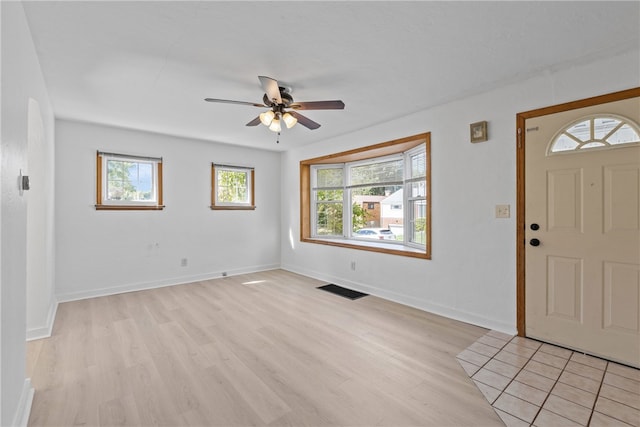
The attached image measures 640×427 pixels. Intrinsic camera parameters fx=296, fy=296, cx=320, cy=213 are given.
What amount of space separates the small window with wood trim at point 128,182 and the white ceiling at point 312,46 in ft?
3.56

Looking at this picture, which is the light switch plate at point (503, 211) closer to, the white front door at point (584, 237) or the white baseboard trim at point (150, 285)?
the white front door at point (584, 237)

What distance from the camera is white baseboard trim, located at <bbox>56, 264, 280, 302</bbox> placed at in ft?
12.8

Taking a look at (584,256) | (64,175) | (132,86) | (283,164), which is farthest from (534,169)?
(64,175)

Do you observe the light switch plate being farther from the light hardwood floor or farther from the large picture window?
the light hardwood floor

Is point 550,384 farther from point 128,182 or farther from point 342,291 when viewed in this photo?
point 128,182

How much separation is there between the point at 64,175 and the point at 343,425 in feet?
14.6

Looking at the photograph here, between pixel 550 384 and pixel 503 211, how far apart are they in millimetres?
1479

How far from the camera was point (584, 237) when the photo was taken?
2.44 meters

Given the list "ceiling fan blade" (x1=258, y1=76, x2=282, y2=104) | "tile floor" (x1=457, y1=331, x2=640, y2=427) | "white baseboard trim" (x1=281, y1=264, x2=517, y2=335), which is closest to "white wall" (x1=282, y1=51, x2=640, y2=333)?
"white baseboard trim" (x1=281, y1=264, x2=517, y2=335)

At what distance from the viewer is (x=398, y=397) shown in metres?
1.89

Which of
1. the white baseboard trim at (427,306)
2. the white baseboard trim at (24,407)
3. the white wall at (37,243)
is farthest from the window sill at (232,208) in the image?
the white baseboard trim at (24,407)

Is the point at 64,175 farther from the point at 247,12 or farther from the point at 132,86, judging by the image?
the point at 247,12

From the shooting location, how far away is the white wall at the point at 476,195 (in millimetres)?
2533

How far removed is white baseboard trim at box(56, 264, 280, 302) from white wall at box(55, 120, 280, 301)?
0.5 inches
